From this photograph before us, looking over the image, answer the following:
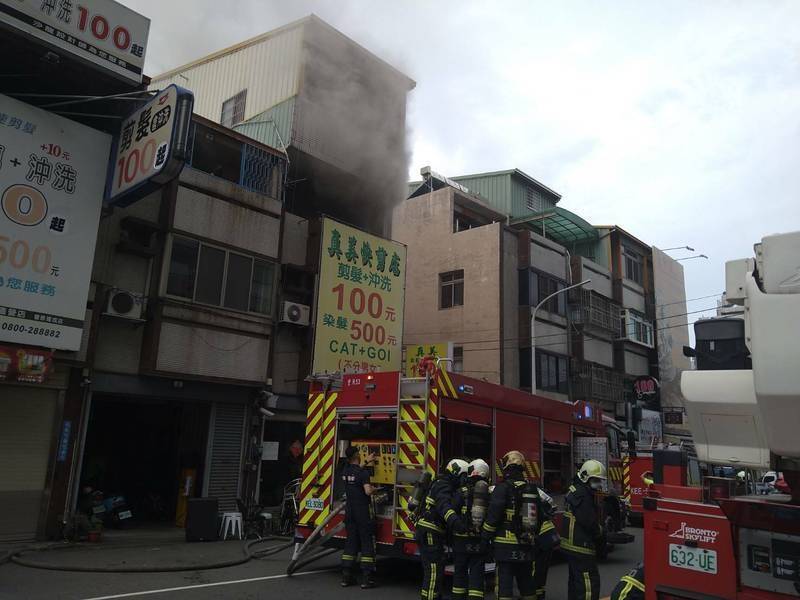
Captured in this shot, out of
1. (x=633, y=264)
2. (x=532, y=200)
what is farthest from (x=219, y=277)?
(x=633, y=264)

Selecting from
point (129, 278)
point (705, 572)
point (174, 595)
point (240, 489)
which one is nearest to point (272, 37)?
point (129, 278)

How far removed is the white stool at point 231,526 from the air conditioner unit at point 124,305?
13.3 ft

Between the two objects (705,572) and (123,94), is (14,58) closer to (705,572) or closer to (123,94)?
(123,94)

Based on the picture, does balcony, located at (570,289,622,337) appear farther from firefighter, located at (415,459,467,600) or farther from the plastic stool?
firefighter, located at (415,459,467,600)

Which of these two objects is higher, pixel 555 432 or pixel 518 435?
pixel 555 432

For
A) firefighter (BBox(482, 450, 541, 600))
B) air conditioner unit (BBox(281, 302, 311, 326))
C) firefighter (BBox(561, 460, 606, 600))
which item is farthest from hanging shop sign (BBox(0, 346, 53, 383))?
firefighter (BBox(561, 460, 606, 600))

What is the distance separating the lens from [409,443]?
300 inches

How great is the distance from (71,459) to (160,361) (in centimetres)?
223

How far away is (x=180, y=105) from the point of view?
1031 cm

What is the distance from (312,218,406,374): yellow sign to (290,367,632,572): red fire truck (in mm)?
6079

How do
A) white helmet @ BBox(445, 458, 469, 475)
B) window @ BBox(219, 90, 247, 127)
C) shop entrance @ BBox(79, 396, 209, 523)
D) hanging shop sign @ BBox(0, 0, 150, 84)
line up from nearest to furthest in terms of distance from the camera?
white helmet @ BBox(445, 458, 469, 475) < hanging shop sign @ BBox(0, 0, 150, 84) < shop entrance @ BBox(79, 396, 209, 523) < window @ BBox(219, 90, 247, 127)

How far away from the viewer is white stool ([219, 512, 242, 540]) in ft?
38.4

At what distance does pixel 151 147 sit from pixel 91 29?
2450mm

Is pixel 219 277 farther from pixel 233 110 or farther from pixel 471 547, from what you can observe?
pixel 471 547
